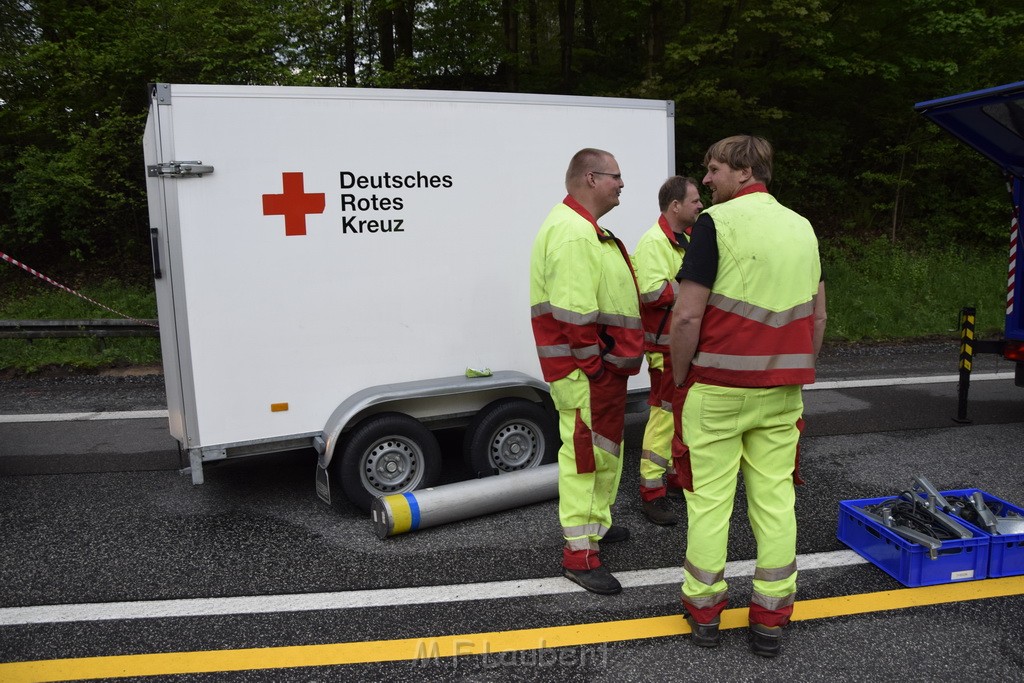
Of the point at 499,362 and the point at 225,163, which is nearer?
the point at 225,163

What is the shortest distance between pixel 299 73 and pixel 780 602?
430 inches

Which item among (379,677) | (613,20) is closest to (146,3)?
(613,20)

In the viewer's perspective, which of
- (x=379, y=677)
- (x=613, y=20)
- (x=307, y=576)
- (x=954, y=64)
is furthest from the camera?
(x=613, y=20)

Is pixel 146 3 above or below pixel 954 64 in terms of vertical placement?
above

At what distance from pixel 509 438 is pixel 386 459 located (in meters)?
0.83

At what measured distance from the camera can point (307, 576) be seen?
4.08 m

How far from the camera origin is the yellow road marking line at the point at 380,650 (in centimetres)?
326

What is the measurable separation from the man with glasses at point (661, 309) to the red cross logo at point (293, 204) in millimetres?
1909

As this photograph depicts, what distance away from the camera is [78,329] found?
9648 millimetres

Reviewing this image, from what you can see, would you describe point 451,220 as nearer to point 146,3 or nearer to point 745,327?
point 745,327

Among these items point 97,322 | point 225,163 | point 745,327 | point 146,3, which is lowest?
point 97,322

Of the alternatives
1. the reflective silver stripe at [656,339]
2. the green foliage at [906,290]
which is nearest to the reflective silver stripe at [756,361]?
the reflective silver stripe at [656,339]

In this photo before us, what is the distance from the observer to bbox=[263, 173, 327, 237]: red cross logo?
4555 millimetres

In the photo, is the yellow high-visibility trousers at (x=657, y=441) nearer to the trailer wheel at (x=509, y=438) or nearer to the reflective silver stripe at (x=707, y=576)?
the trailer wheel at (x=509, y=438)
